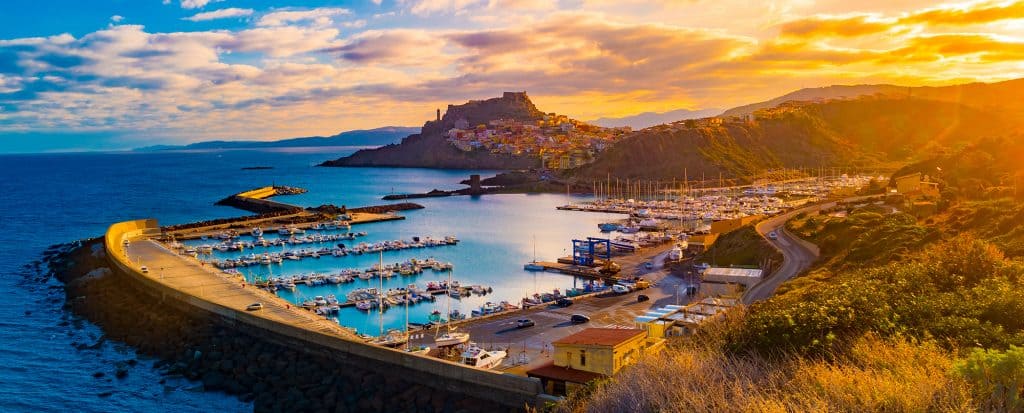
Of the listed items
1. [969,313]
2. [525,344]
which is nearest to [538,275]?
[525,344]

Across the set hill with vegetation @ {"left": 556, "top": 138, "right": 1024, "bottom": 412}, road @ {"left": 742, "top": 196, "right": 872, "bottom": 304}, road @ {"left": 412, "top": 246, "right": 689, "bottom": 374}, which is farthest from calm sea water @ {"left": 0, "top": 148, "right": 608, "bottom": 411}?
hill with vegetation @ {"left": 556, "top": 138, "right": 1024, "bottom": 412}

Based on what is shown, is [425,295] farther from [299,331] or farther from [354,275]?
[299,331]

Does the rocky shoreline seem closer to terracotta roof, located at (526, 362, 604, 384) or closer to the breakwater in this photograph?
terracotta roof, located at (526, 362, 604, 384)

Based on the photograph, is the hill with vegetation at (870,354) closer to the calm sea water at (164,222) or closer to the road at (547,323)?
the road at (547,323)

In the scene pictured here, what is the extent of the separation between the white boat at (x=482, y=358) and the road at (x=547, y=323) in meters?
0.21

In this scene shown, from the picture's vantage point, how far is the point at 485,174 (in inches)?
4555

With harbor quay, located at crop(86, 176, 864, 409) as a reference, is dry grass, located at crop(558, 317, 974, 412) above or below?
above

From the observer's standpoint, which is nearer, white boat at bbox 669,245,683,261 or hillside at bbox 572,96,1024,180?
white boat at bbox 669,245,683,261

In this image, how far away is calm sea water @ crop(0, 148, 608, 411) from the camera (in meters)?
17.6

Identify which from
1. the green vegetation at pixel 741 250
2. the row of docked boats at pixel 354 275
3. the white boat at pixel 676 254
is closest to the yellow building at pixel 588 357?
the green vegetation at pixel 741 250

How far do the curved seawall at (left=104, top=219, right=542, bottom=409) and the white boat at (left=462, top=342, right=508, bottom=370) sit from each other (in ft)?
3.96

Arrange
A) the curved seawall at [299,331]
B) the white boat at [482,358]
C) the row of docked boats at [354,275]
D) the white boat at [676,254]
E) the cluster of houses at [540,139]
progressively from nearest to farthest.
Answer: the curved seawall at [299,331] < the white boat at [482,358] < the row of docked boats at [354,275] < the white boat at [676,254] < the cluster of houses at [540,139]

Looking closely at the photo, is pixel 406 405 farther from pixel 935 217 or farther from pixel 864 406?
pixel 935 217

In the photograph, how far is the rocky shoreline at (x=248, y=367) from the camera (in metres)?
15.1
